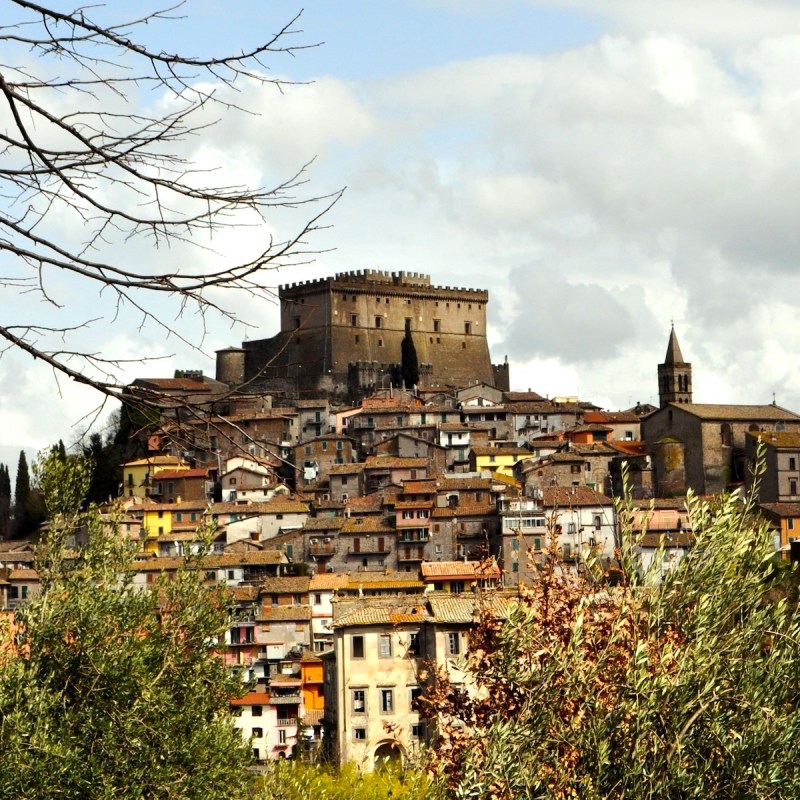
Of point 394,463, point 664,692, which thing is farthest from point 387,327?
point 664,692

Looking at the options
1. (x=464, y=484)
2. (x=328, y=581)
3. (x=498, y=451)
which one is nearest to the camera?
(x=328, y=581)

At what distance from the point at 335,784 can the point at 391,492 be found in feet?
126

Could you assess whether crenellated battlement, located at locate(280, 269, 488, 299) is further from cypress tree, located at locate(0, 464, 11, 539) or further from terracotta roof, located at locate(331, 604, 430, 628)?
terracotta roof, located at locate(331, 604, 430, 628)

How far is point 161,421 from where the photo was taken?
15.8 feet

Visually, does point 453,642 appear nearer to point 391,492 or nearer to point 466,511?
point 466,511

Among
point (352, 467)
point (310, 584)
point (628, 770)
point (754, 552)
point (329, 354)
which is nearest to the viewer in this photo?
point (628, 770)

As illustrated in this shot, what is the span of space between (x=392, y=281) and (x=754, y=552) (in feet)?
273

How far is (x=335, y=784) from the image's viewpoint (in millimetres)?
25203

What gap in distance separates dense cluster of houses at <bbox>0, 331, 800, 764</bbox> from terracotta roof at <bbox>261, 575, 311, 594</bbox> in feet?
0.32

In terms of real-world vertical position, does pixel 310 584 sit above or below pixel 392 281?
below

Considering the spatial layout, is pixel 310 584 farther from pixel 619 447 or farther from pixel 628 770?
pixel 628 770

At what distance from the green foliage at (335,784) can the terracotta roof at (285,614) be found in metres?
18.6

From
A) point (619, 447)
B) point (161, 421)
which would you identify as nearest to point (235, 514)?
point (619, 447)

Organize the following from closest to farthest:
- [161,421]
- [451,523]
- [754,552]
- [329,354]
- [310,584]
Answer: [161,421] → [754,552] → [310,584] → [451,523] → [329,354]
